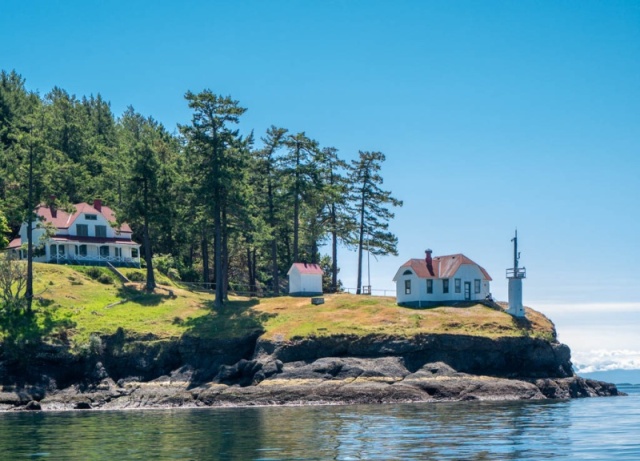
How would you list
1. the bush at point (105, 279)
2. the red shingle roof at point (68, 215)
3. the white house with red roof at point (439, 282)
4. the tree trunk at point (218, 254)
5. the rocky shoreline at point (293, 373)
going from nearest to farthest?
1. the rocky shoreline at point (293, 373)
2. the tree trunk at point (218, 254)
3. the white house with red roof at point (439, 282)
4. the bush at point (105, 279)
5. the red shingle roof at point (68, 215)

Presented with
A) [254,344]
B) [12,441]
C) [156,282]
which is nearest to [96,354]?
[254,344]

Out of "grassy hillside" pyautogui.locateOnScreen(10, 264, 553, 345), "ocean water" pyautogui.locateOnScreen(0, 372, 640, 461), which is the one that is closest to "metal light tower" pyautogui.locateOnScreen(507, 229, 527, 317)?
"grassy hillside" pyautogui.locateOnScreen(10, 264, 553, 345)

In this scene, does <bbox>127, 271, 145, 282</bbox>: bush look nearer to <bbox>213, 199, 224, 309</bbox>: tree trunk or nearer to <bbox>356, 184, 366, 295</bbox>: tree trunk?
<bbox>213, 199, 224, 309</bbox>: tree trunk

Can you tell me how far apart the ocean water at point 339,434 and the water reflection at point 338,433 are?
0.13 feet

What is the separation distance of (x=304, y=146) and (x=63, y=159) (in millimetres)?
34812

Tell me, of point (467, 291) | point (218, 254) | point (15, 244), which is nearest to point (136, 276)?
point (218, 254)

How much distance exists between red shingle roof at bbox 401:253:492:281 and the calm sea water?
26.4 m

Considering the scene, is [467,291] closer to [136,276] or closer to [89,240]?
[136,276]

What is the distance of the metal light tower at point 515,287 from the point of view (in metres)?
73.8

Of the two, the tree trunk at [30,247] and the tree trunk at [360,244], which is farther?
the tree trunk at [360,244]

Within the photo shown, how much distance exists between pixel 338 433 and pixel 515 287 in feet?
134

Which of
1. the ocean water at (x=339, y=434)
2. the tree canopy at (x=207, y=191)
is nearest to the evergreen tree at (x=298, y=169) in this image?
the tree canopy at (x=207, y=191)

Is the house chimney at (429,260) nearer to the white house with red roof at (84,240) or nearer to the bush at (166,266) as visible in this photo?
the bush at (166,266)

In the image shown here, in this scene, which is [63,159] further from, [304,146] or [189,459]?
[189,459]
